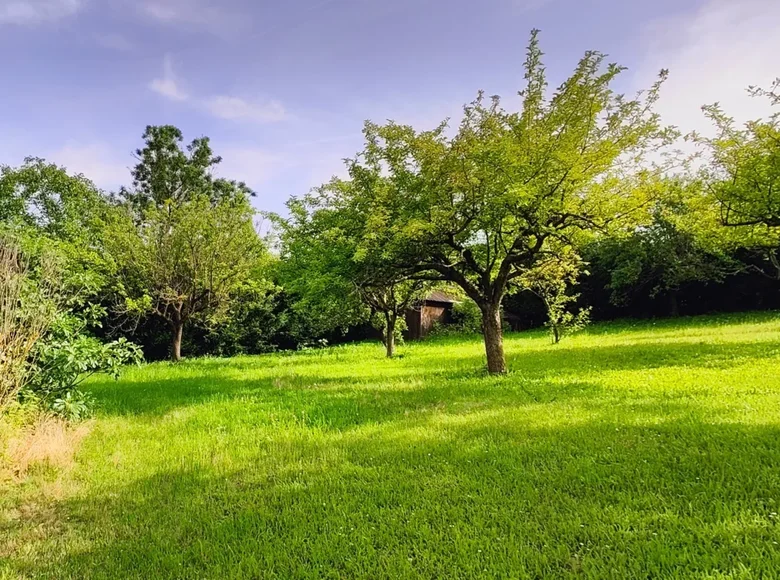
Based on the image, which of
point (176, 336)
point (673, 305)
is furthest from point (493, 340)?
point (673, 305)

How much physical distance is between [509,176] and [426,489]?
20.5ft

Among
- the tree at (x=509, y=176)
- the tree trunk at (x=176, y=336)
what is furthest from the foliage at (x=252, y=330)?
the tree at (x=509, y=176)

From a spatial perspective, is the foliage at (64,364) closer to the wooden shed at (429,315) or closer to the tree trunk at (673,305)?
the wooden shed at (429,315)

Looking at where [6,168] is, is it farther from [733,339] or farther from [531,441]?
[733,339]

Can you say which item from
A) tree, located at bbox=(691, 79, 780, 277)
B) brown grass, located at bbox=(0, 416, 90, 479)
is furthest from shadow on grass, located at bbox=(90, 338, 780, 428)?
tree, located at bbox=(691, 79, 780, 277)

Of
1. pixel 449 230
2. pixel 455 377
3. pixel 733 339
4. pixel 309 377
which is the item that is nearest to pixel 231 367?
pixel 309 377

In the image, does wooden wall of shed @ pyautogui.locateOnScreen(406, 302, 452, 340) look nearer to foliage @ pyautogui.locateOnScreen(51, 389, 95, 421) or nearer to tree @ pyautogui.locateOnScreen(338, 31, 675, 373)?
tree @ pyautogui.locateOnScreen(338, 31, 675, 373)

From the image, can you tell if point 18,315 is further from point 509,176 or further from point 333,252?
point 509,176

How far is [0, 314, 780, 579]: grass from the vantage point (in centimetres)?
297

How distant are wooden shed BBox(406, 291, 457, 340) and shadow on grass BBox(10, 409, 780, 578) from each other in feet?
67.3

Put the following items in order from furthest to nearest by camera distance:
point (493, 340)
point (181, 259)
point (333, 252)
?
point (181, 259)
point (493, 340)
point (333, 252)

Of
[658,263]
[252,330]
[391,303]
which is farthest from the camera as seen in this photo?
[658,263]

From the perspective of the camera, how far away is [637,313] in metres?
28.7

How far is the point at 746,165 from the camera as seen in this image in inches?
Result: 415
